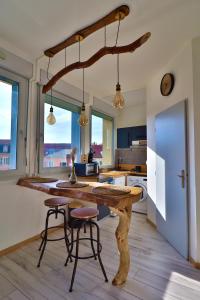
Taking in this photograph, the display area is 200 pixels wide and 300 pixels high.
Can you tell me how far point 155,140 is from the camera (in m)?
2.96

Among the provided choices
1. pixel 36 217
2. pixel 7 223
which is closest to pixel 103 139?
pixel 36 217

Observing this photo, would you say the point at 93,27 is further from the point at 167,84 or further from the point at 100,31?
the point at 167,84

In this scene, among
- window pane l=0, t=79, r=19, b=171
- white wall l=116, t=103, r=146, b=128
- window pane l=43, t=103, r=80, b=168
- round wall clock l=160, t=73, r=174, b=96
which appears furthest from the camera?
white wall l=116, t=103, r=146, b=128

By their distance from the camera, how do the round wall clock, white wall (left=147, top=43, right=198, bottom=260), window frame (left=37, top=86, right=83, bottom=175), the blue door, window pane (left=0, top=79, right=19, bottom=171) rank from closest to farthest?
white wall (left=147, top=43, right=198, bottom=260) < the blue door < window pane (left=0, top=79, right=19, bottom=171) < the round wall clock < window frame (left=37, top=86, right=83, bottom=175)

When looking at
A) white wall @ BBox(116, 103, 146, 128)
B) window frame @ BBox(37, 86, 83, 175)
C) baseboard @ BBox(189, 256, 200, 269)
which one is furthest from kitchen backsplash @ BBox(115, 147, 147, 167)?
baseboard @ BBox(189, 256, 200, 269)

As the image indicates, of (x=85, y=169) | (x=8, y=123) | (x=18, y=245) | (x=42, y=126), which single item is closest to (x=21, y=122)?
(x=8, y=123)

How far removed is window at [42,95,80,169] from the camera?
9.31 ft

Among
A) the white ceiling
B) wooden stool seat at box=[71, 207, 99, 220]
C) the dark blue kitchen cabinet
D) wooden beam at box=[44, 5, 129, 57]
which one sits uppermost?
the white ceiling

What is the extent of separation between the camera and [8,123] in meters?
2.33

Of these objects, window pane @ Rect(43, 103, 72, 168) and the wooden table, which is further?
window pane @ Rect(43, 103, 72, 168)

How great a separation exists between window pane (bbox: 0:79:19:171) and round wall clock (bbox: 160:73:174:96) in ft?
7.22

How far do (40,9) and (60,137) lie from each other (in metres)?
1.88

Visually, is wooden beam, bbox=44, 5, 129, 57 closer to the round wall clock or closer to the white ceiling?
the white ceiling

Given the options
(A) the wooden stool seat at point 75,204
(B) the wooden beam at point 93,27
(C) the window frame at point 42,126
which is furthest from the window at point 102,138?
(B) the wooden beam at point 93,27
